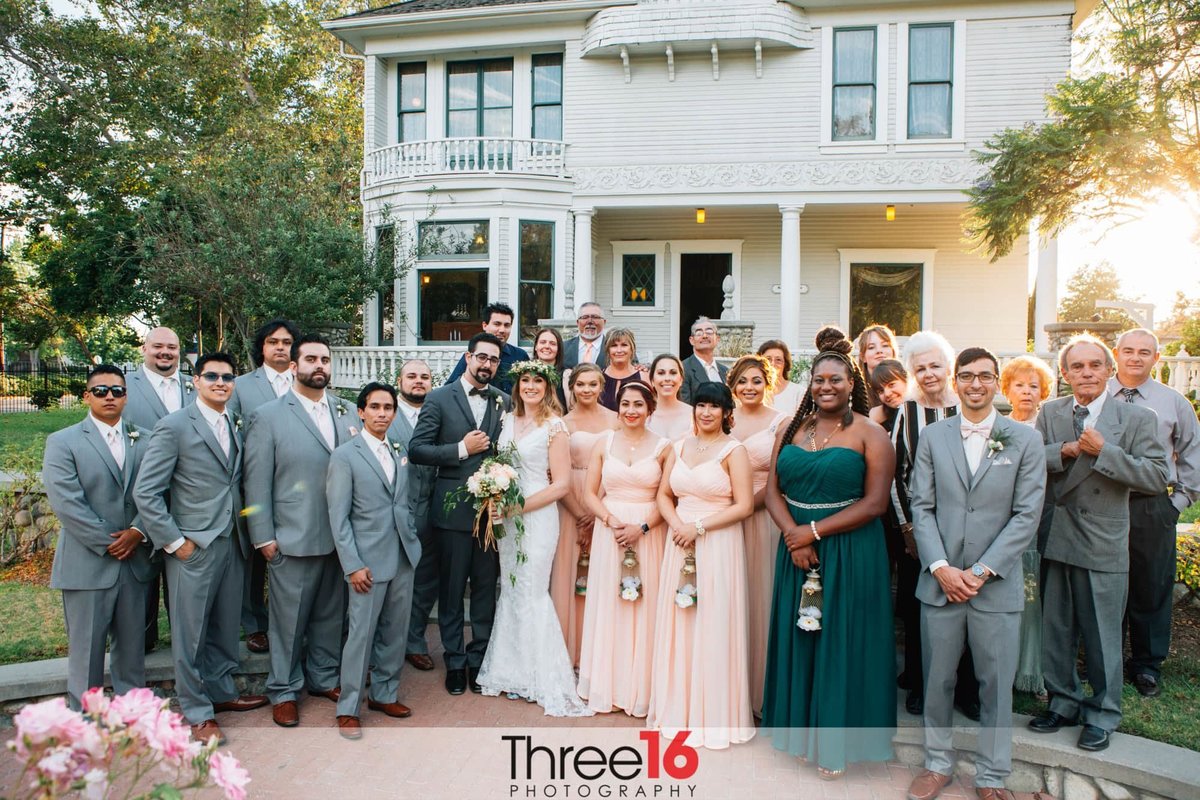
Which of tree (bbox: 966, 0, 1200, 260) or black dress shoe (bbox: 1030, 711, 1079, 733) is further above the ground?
tree (bbox: 966, 0, 1200, 260)

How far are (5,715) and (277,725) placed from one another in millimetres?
1822

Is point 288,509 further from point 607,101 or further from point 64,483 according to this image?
point 607,101

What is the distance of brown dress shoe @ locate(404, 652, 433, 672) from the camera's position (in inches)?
223

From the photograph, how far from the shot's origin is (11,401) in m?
29.8

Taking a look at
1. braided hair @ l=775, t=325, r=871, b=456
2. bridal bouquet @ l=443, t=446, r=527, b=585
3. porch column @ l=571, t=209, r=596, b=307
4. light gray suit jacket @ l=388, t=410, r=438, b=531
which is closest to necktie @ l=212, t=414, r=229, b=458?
light gray suit jacket @ l=388, t=410, r=438, b=531

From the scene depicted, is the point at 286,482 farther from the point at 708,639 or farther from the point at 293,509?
the point at 708,639

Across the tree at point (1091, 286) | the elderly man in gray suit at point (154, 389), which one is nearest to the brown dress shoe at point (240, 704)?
the elderly man in gray suit at point (154, 389)

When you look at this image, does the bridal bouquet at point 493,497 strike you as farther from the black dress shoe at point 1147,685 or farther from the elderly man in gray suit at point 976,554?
the black dress shoe at point 1147,685

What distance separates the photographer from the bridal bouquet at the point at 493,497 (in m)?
4.79

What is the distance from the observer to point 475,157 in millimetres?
16172

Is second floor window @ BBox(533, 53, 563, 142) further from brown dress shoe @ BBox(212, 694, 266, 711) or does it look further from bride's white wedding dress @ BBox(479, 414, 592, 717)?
brown dress shoe @ BBox(212, 694, 266, 711)

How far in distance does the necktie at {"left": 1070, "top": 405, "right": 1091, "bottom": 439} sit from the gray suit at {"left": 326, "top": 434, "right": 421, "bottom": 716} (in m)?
4.12

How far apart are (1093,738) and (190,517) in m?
5.28

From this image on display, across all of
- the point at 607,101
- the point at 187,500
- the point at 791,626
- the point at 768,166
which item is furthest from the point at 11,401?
the point at 791,626
